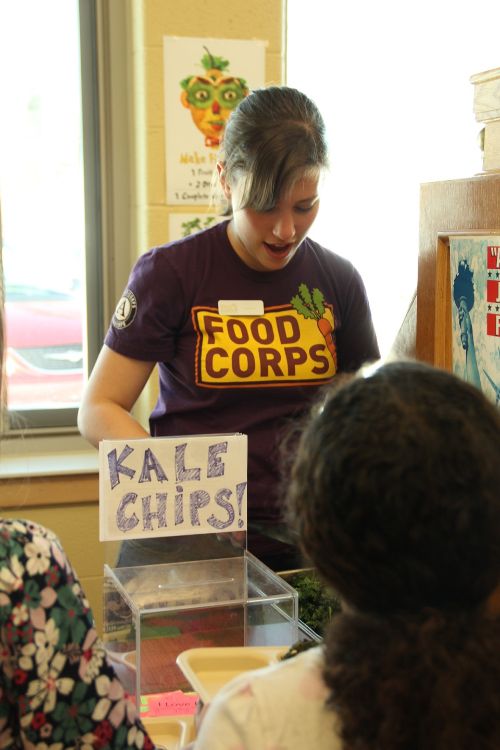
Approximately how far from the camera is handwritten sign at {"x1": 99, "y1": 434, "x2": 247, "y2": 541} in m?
1.25

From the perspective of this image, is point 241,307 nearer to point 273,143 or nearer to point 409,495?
point 273,143

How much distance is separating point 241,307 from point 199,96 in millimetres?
1024

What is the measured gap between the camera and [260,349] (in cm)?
167

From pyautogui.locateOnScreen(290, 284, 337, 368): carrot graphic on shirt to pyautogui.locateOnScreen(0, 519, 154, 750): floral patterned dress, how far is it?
973 mm

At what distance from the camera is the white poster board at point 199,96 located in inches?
96.8

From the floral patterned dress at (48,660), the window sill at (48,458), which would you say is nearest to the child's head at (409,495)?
the floral patterned dress at (48,660)

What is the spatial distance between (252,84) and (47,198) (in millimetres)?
700

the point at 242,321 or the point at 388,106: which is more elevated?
the point at 388,106

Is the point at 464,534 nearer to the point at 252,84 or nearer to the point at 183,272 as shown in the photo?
the point at 183,272

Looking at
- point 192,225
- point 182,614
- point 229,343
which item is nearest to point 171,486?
point 182,614

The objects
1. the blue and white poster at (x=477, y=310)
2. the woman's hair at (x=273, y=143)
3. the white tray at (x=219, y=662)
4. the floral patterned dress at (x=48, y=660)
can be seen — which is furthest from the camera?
the woman's hair at (x=273, y=143)

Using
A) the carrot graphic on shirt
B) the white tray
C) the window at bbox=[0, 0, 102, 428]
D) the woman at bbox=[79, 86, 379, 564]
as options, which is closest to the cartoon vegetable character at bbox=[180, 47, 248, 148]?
the window at bbox=[0, 0, 102, 428]

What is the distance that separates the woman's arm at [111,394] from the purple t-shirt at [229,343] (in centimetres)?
3

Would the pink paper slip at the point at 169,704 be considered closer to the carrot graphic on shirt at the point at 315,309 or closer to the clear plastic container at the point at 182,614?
the clear plastic container at the point at 182,614
